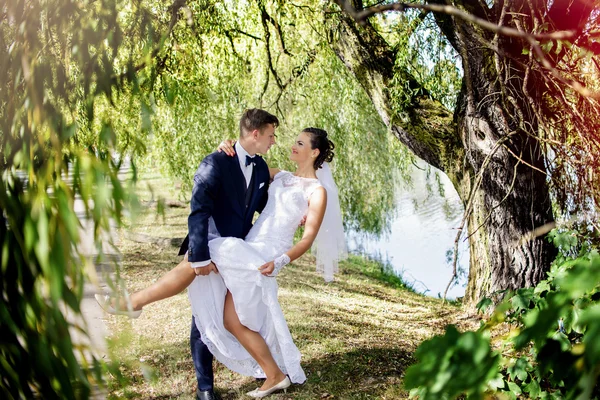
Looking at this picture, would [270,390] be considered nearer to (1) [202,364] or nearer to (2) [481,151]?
(1) [202,364]

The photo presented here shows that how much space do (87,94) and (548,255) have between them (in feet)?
14.1

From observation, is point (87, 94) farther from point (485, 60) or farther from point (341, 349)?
point (485, 60)

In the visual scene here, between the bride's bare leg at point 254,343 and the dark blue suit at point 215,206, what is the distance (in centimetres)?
20

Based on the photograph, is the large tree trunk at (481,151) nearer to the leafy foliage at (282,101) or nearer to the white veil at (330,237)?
the white veil at (330,237)

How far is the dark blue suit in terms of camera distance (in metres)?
3.46

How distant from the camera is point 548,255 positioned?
5.00 m

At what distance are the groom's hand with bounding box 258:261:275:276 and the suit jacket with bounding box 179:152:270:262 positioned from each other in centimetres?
29

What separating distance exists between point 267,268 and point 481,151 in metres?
2.20

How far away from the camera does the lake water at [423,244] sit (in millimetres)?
10094

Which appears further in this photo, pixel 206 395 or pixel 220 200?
pixel 220 200

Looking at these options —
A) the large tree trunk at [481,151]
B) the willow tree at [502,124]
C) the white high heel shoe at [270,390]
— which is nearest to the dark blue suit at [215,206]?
the white high heel shoe at [270,390]

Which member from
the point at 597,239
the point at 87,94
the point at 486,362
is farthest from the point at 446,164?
the point at 486,362

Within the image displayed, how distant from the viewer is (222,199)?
365cm

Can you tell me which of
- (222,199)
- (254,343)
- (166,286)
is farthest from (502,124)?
(166,286)
